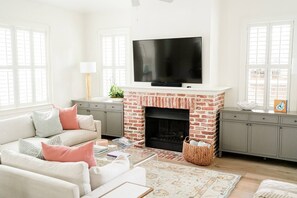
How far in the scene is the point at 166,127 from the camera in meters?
5.96

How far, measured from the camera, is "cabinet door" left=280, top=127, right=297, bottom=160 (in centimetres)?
473

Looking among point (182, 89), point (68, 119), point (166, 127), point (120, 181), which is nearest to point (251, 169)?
point (182, 89)

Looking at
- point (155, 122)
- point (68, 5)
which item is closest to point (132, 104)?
point (155, 122)

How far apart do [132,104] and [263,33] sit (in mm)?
2760

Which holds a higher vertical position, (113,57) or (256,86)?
(113,57)

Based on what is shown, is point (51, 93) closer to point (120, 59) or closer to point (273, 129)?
point (120, 59)

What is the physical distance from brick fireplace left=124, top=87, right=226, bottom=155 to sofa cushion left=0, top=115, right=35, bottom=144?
74.1 inches

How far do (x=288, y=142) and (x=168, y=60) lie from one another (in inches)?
97.7

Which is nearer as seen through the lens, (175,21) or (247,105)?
(247,105)

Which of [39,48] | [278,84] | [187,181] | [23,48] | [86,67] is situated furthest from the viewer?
[86,67]

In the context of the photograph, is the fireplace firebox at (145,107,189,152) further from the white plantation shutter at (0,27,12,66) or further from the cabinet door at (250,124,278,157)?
the white plantation shutter at (0,27,12,66)

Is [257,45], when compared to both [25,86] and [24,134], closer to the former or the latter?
[24,134]

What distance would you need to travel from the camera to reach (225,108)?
5434mm

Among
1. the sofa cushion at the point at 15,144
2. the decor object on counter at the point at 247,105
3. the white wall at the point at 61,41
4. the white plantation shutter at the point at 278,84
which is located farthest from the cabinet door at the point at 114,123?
the white plantation shutter at the point at 278,84
